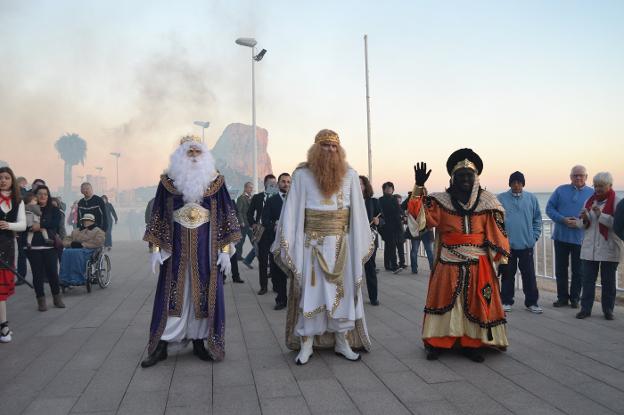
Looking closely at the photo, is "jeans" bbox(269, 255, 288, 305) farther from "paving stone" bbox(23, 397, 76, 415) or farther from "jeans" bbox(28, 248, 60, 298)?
"paving stone" bbox(23, 397, 76, 415)

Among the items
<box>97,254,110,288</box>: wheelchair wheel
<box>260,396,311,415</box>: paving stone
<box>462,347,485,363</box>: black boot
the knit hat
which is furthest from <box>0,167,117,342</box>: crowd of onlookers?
the knit hat

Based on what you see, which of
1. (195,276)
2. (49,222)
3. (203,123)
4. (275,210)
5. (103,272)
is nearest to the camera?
(195,276)

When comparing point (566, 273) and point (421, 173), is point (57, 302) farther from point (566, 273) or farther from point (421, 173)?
point (566, 273)

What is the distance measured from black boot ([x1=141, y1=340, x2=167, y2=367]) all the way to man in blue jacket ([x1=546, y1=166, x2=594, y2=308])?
555 cm

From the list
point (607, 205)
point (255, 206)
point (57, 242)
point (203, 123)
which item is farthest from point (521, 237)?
point (203, 123)

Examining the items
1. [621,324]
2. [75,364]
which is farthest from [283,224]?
[621,324]

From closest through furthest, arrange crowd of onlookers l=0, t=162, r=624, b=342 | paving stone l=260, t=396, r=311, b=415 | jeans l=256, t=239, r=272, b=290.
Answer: paving stone l=260, t=396, r=311, b=415 < crowd of onlookers l=0, t=162, r=624, b=342 < jeans l=256, t=239, r=272, b=290

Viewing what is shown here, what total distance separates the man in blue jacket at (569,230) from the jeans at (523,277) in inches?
25.4

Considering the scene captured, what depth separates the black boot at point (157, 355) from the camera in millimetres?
4555

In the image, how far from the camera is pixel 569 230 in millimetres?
7168

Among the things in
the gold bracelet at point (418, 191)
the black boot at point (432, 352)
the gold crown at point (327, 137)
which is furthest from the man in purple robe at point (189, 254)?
the black boot at point (432, 352)

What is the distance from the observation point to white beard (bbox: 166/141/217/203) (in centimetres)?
467

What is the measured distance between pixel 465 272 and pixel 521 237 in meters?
2.60

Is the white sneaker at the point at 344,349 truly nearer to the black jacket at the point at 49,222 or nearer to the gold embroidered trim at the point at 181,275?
the gold embroidered trim at the point at 181,275
